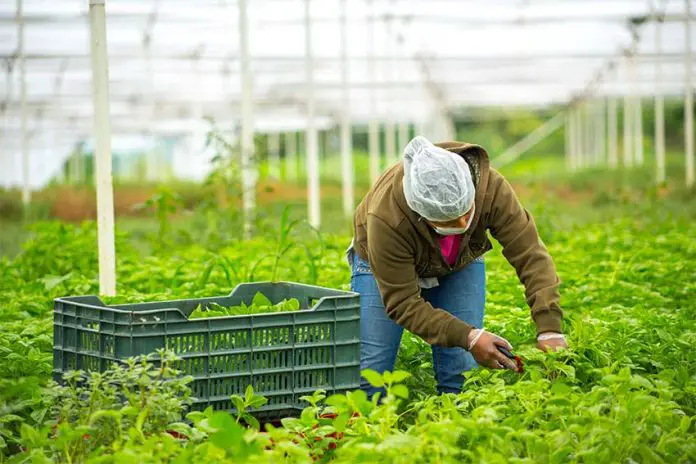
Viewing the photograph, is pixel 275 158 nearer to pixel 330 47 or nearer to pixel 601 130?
pixel 601 130

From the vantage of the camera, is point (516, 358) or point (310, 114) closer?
point (516, 358)

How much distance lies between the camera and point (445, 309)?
162 inches

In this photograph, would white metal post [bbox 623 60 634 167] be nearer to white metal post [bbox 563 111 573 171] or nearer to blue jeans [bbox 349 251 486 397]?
white metal post [bbox 563 111 573 171]

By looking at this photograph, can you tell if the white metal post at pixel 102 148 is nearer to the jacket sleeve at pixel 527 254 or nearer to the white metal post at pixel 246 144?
the jacket sleeve at pixel 527 254

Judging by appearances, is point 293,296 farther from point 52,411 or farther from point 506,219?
point 52,411

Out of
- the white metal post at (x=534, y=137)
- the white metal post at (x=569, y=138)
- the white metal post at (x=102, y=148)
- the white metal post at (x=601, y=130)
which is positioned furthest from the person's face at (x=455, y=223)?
the white metal post at (x=534, y=137)

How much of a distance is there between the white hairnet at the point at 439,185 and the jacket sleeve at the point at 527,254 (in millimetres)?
245

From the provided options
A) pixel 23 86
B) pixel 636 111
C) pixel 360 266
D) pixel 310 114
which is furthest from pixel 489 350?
pixel 636 111

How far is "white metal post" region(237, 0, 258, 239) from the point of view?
8305 millimetres

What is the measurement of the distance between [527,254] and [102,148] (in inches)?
89.8

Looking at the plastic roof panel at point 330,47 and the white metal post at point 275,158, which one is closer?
the plastic roof panel at point 330,47

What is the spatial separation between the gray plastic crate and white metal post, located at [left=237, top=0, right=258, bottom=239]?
4600 millimetres

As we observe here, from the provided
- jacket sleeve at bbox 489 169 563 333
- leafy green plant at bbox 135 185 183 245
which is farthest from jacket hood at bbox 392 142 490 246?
leafy green plant at bbox 135 185 183 245

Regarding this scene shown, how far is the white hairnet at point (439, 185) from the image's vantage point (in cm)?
350
